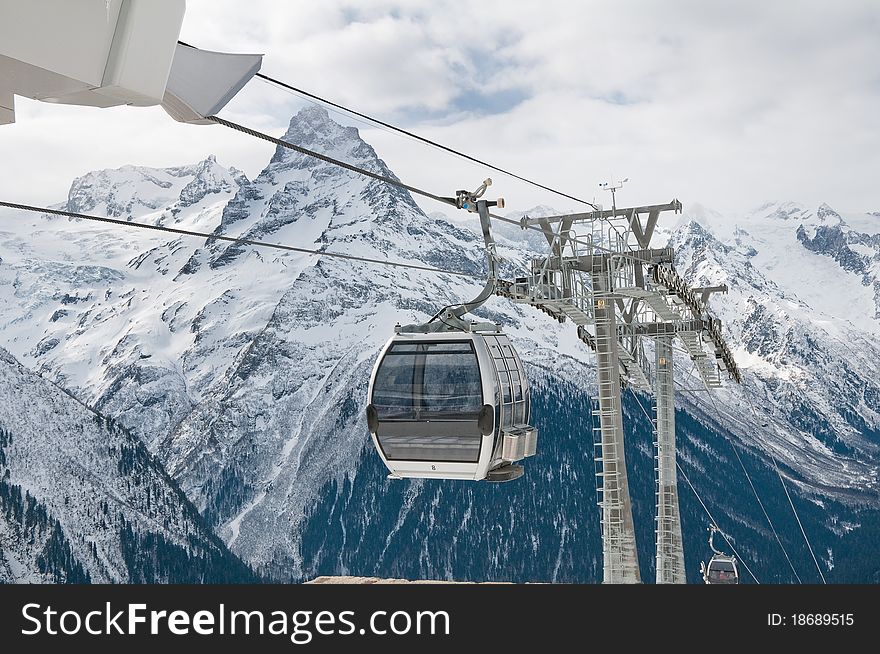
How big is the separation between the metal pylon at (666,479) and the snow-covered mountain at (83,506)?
98889mm

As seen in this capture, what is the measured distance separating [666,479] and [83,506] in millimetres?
112917

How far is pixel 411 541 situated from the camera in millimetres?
135000

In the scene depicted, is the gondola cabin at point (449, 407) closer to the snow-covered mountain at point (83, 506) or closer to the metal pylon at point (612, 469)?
the metal pylon at point (612, 469)

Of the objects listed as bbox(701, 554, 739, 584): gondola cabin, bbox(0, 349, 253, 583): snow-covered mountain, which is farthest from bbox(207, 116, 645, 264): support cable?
bbox(0, 349, 253, 583): snow-covered mountain

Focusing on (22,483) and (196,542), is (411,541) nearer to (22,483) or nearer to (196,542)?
(196,542)

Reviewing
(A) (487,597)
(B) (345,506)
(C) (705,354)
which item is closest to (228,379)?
(B) (345,506)

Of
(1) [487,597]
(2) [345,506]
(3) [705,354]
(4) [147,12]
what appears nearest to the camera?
(4) [147,12]

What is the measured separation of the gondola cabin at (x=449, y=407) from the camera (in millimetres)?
9797

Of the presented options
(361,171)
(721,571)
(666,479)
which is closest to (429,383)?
(361,171)

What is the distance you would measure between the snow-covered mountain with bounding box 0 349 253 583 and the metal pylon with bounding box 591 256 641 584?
104 m

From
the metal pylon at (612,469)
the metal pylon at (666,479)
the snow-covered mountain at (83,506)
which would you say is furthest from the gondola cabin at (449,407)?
the snow-covered mountain at (83,506)

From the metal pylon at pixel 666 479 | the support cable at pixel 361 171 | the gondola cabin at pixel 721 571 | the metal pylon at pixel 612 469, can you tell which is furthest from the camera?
the gondola cabin at pixel 721 571

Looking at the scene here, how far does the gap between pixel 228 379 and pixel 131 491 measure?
5357 cm

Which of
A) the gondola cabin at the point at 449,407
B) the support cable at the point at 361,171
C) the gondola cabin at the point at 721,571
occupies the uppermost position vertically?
the support cable at the point at 361,171
